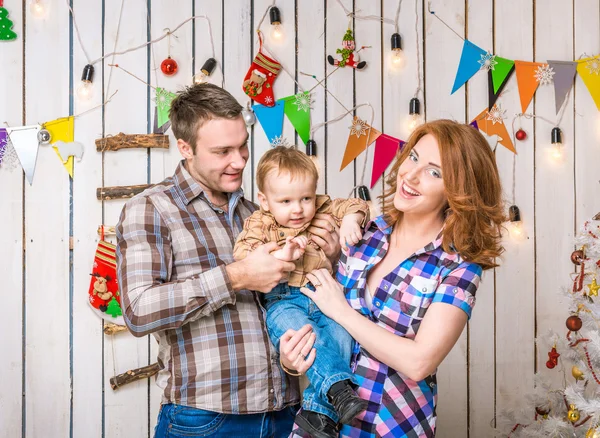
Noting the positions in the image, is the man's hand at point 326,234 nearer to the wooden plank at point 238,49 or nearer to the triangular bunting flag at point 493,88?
the wooden plank at point 238,49

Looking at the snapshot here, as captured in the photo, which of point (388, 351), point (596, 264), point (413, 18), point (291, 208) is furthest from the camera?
point (413, 18)

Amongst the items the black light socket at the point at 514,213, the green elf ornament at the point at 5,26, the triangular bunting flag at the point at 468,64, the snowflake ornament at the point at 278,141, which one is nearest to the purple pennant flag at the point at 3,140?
the green elf ornament at the point at 5,26

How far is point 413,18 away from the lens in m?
2.97

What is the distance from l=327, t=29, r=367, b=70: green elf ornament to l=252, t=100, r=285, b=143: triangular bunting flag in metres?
0.38

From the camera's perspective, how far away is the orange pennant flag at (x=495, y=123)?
2965mm

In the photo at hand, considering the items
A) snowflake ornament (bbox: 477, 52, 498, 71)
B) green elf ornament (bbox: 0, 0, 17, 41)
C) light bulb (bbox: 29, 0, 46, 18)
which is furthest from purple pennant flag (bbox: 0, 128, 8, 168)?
snowflake ornament (bbox: 477, 52, 498, 71)

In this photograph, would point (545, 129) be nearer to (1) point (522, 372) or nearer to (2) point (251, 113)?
(1) point (522, 372)

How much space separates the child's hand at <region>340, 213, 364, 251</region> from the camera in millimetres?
1717

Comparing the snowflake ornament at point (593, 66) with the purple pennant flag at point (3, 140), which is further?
the snowflake ornament at point (593, 66)

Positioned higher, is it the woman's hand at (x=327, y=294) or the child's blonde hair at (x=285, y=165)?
the child's blonde hair at (x=285, y=165)

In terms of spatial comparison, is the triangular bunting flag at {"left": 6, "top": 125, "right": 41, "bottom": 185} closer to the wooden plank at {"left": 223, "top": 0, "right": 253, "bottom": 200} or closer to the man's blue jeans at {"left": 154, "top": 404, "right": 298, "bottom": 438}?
the wooden plank at {"left": 223, "top": 0, "right": 253, "bottom": 200}

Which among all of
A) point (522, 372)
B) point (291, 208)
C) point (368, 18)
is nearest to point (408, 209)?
point (291, 208)

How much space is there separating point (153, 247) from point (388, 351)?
685 mm

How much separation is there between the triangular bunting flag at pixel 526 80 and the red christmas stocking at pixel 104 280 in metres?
2.15
